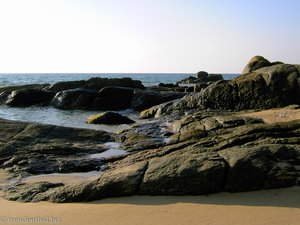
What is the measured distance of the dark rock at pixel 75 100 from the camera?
89.6 ft

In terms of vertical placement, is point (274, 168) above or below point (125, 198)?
above

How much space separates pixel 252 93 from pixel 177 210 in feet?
41.8

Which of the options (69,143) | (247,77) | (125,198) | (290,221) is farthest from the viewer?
(247,77)

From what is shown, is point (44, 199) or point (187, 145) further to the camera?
point (187, 145)

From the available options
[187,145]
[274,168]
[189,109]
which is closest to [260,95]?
[189,109]

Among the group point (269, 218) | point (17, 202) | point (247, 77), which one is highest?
point (247, 77)

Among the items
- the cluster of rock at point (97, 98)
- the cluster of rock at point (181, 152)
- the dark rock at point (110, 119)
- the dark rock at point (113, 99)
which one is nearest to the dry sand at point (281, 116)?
the cluster of rock at point (181, 152)

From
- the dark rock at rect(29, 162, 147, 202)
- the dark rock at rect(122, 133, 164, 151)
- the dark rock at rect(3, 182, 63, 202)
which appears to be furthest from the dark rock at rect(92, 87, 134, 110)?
the dark rock at rect(29, 162, 147, 202)

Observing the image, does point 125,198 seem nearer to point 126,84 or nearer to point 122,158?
point 122,158

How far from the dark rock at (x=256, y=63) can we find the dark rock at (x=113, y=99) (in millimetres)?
7760

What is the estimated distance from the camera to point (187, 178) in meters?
6.77

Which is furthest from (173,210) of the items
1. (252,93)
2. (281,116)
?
(252,93)

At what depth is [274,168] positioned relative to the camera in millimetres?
6797

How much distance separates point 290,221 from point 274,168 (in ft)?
4.84
